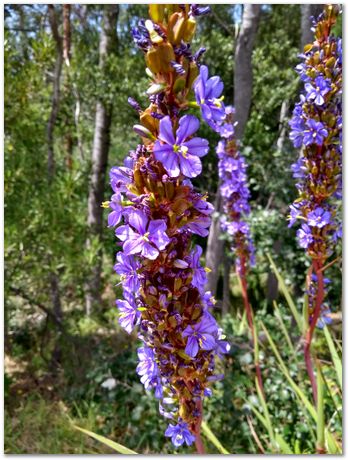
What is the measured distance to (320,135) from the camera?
1205 millimetres

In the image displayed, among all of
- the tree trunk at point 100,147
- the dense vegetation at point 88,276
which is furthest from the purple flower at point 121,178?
the tree trunk at point 100,147

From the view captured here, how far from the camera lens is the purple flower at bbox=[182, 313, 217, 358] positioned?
2.55 feet

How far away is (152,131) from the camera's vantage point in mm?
709

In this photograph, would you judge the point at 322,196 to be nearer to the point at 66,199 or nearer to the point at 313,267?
the point at 313,267

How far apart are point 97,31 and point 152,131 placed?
4.50 meters

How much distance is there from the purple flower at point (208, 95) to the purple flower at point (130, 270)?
0.95ft

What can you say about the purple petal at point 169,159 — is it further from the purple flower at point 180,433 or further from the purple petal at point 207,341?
the purple flower at point 180,433

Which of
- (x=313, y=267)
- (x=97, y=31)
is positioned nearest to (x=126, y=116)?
(x=97, y=31)

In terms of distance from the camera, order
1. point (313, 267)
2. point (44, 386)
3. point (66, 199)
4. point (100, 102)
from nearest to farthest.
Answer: point (313, 267) → point (66, 199) → point (44, 386) → point (100, 102)

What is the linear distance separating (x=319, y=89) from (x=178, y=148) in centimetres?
71

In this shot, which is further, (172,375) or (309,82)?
(309,82)

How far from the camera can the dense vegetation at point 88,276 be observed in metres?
2.46

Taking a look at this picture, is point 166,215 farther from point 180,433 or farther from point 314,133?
point 314,133

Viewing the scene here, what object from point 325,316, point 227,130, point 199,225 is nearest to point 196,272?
point 199,225
